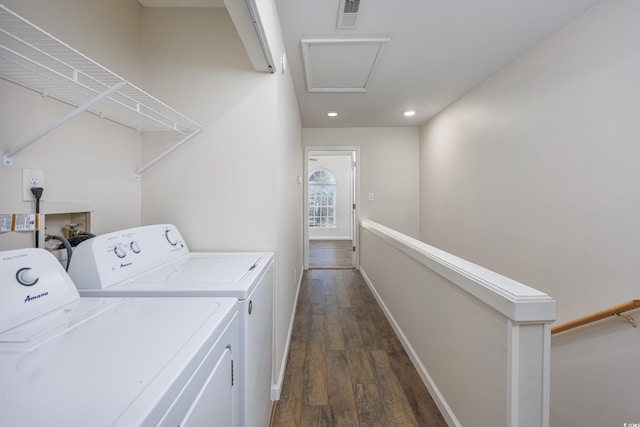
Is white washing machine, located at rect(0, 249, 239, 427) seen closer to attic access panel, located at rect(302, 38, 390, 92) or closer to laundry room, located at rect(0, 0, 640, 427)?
laundry room, located at rect(0, 0, 640, 427)

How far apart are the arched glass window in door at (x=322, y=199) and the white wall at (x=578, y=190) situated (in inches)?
220

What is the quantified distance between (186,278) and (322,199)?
723cm

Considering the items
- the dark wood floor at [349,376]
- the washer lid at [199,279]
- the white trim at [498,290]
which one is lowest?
the dark wood floor at [349,376]

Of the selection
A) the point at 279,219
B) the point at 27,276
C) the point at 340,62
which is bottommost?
the point at 27,276

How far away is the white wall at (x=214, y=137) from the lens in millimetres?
1503

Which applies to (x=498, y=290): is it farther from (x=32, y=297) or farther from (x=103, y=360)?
(x=32, y=297)

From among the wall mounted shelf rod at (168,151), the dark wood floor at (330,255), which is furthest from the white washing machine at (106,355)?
the dark wood floor at (330,255)

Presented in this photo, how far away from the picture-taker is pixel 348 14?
173 centimetres

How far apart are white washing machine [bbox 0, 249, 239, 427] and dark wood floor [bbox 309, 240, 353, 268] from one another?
4.01m

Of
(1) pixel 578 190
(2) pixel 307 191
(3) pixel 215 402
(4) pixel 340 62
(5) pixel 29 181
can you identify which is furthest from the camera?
(2) pixel 307 191

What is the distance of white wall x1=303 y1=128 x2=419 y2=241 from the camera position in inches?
172

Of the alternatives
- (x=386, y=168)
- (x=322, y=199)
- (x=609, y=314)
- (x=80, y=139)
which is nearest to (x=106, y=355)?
(x=80, y=139)

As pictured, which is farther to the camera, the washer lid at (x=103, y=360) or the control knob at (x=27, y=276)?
the control knob at (x=27, y=276)

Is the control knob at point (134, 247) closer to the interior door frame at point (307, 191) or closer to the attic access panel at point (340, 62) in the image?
the attic access panel at point (340, 62)
